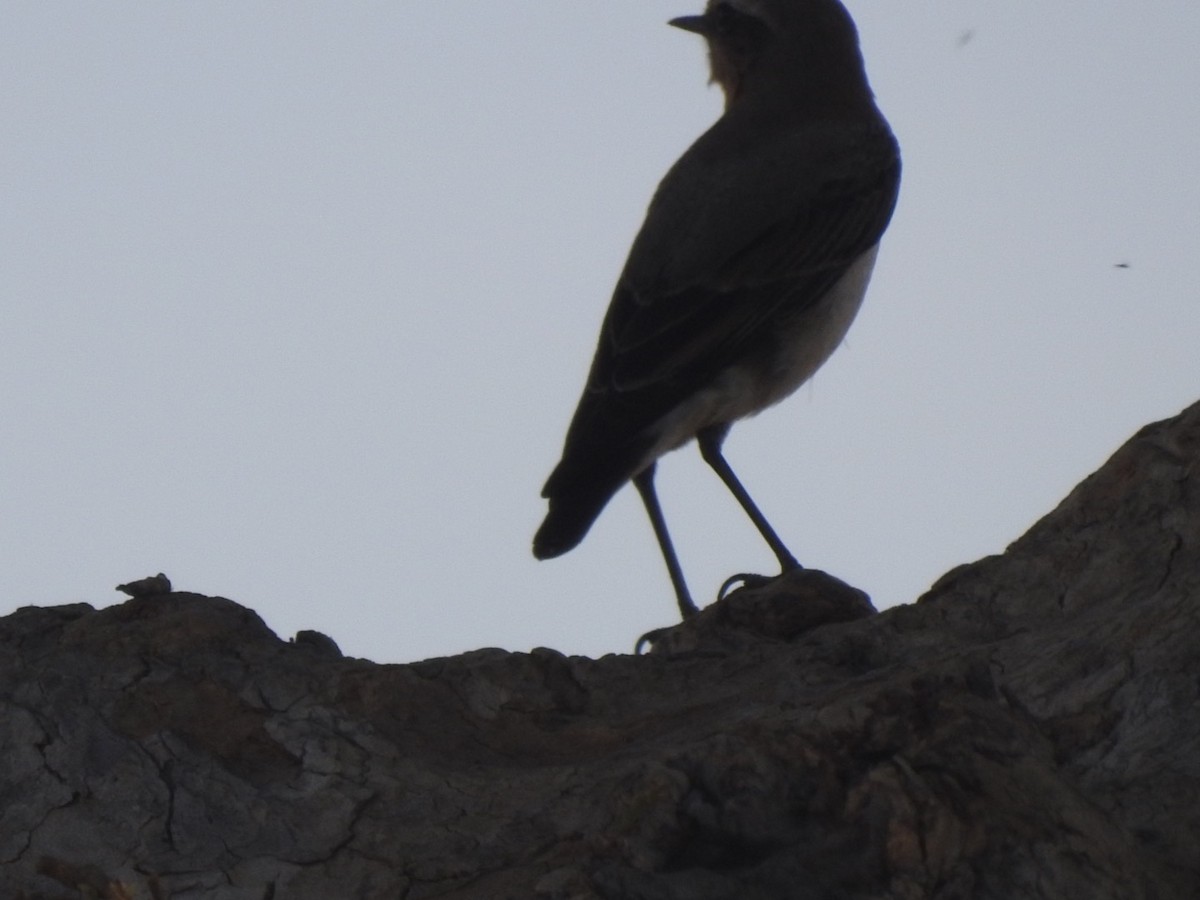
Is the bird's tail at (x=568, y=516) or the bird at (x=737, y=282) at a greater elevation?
the bird at (x=737, y=282)

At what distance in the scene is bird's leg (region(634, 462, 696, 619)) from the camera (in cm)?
818

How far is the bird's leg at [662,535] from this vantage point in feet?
26.8

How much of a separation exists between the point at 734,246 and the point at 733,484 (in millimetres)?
1135

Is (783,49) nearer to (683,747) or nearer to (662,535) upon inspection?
(662,535)

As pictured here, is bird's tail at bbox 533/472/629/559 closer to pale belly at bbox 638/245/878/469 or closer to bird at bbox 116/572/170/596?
pale belly at bbox 638/245/878/469

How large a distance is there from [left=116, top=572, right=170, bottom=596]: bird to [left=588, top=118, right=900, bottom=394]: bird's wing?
2.77 metres

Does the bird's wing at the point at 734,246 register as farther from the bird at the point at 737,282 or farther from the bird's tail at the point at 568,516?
the bird's tail at the point at 568,516

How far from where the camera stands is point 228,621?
4.92m

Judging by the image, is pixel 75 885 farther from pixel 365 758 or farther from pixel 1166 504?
pixel 1166 504

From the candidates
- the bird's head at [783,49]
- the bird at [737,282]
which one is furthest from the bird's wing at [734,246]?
the bird's head at [783,49]

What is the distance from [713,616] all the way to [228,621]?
5.45ft

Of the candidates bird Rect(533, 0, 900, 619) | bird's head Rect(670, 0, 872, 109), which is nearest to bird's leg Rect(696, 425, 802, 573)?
bird Rect(533, 0, 900, 619)

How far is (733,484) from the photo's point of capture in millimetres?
8320

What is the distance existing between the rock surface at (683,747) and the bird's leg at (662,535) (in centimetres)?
228
